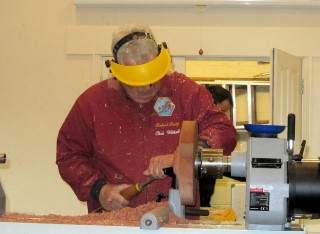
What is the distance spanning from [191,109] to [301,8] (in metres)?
2.26

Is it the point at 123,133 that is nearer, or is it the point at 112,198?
the point at 112,198

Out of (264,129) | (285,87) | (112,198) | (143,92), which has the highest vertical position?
(285,87)

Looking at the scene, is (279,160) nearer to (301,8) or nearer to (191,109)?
(191,109)

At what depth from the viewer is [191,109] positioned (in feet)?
6.77

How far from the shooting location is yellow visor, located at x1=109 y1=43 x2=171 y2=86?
1.97 m

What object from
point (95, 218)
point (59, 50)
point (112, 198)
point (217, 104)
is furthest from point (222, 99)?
point (95, 218)

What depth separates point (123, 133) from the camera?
6.70 ft

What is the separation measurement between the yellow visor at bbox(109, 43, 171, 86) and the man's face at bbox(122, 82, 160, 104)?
2.4 inches

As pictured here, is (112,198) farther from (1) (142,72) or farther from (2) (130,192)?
(1) (142,72)

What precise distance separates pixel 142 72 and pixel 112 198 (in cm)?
48

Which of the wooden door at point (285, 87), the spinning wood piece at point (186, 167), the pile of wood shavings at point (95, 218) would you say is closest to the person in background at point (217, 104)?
the wooden door at point (285, 87)

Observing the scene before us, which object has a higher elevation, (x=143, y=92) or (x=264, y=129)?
(x=143, y=92)

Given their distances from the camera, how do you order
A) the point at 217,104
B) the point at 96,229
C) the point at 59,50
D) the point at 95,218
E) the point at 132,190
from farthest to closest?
the point at 59,50, the point at 217,104, the point at 132,190, the point at 95,218, the point at 96,229

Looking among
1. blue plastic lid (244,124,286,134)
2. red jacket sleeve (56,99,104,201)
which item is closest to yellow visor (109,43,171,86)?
red jacket sleeve (56,99,104,201)
